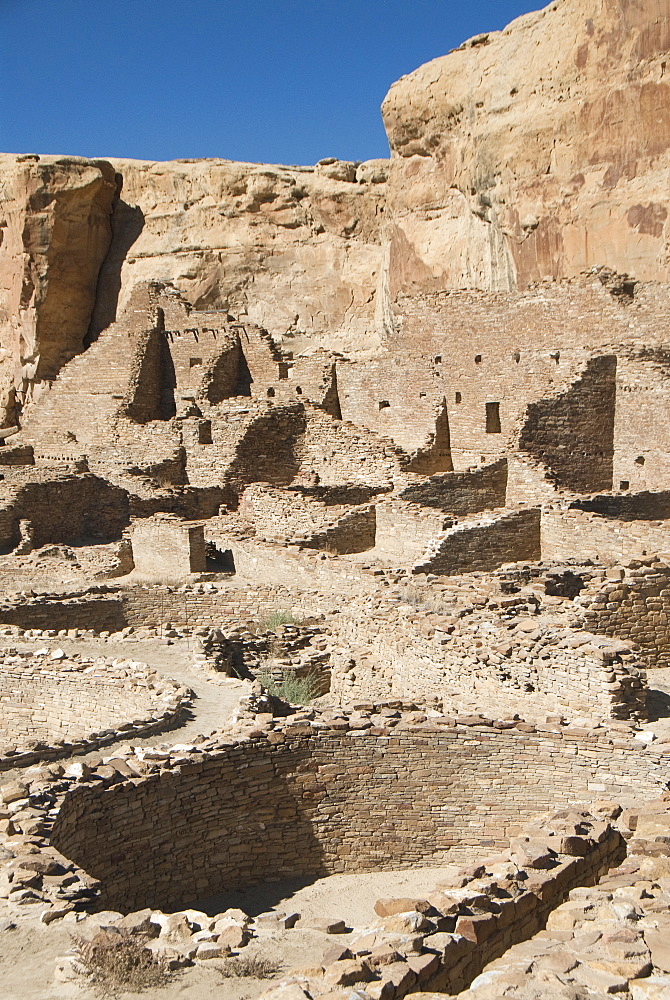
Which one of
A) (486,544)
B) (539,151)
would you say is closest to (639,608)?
(486,544)

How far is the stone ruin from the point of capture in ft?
20.6

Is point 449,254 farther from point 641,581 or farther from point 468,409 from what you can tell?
point 641,581

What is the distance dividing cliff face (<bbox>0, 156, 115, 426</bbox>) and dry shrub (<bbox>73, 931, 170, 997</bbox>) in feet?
82.6

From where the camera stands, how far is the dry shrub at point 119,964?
4.81 meters

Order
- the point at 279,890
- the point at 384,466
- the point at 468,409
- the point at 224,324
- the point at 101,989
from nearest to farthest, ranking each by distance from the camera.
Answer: the point at 101,989
the point at 279,890
the point at 384,466
the point at 468,409
the point at 224,324

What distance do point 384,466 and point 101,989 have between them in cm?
1481

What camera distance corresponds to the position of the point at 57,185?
2762 cm

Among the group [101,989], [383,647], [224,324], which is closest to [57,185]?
[224,324]

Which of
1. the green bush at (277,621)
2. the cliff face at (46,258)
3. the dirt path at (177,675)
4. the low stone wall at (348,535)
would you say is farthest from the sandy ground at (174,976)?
the cliff face at (46,258)

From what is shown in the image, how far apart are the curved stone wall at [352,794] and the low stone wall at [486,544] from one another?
262 inches

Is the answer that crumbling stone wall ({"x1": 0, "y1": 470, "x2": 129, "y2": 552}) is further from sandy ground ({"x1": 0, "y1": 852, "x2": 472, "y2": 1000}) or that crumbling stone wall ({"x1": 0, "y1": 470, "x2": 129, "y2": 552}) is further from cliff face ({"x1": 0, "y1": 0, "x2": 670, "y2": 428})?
sandy ground ({"x1": 0, "y1": 852, "x2": 472, "y2": 1000})

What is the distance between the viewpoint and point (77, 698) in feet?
35.9

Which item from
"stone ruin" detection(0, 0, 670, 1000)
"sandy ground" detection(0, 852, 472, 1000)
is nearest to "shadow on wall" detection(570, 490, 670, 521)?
"stone ruin" detection(0, 0, 670, 1000)

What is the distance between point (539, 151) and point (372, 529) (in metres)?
9.08
